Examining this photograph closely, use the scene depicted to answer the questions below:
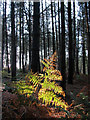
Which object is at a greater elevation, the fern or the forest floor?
the fern

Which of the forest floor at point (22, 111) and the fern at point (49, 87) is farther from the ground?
the fern at point (49, 87)

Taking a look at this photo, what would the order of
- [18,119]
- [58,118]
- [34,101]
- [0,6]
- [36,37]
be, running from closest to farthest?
[18,119]
[58,118]
[34,101]
[36,37]
[0,6]

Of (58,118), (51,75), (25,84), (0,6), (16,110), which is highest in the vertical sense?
(0,6)

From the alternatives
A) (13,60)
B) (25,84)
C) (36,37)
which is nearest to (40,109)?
(25,84)

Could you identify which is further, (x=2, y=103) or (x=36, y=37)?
(x=36, y=37)

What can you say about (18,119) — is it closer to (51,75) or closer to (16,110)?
(16,110)

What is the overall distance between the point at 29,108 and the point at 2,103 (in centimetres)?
77

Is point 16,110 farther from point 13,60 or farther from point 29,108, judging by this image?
point 13,60

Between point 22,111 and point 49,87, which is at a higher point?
point 49,87

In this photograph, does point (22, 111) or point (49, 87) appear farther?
Answer: point (22, 111)

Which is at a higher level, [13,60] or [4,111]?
[13,60]

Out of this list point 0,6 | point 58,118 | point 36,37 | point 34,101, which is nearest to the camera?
point 58,118

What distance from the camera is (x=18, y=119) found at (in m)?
3.16

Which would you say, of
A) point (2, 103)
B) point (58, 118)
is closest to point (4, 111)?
point (2, 103)
